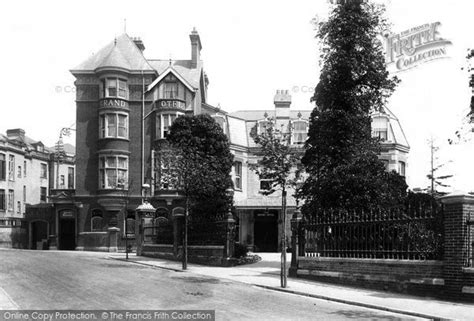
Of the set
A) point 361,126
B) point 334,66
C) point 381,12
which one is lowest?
point 361,126

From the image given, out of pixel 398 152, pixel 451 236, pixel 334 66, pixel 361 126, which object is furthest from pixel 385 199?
pixel 398 152

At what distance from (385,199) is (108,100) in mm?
24883

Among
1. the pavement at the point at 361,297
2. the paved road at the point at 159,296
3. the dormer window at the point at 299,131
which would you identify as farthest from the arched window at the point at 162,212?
the paved road at the point at 159,296

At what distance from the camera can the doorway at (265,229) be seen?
140 feet

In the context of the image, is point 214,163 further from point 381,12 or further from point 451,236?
point 451,236

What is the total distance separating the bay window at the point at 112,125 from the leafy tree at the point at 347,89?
A: 66.1ft

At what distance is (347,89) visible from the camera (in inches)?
934

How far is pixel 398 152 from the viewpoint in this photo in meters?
43.2

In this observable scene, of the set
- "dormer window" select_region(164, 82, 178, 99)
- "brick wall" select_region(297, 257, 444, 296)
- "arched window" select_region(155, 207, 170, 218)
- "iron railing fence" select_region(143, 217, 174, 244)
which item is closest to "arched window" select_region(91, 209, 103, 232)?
"arched window" select_region(155, 207, 170, 218)

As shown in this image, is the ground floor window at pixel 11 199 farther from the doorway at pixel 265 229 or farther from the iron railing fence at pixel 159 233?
the iron railing fence at pixel 159 233

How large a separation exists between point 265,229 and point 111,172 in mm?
11995

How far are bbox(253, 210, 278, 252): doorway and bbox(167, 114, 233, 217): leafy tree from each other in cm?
951

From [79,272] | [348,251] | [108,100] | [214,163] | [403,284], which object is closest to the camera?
[403,284]

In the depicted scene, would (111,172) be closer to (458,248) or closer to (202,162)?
(202,162)
